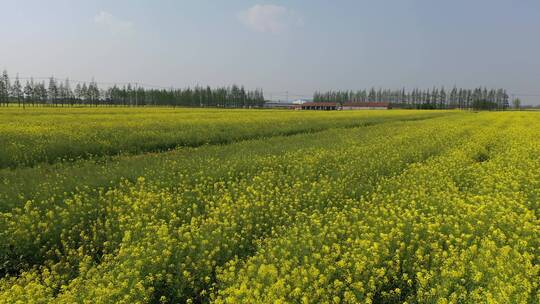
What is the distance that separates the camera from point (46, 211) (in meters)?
6.78

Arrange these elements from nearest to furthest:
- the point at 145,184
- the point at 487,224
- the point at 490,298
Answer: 1. the point at 490,298
2. the point at 487,224
3. the point at 145,184

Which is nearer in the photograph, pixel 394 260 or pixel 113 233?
pixel 394 260

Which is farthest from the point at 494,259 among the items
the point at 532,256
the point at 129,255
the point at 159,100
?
the point at 159,100

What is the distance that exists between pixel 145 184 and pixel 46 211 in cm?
232

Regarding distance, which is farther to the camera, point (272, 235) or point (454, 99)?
point (454, 99)

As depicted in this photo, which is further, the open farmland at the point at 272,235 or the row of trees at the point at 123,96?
the row of trees at the point at 123,96

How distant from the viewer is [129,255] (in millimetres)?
5066

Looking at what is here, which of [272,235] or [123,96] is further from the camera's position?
[123,96]

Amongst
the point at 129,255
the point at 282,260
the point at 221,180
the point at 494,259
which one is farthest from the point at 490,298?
the point at 221,180

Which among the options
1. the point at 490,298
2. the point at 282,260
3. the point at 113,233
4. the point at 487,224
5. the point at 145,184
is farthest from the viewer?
the point at 145,184

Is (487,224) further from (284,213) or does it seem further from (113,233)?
(113,233)

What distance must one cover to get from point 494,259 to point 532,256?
18.7 inches

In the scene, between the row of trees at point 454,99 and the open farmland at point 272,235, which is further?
the row of trees at point 454,99

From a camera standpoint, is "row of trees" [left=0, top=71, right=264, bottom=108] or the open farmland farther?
"row of trees" [left=0, top=71, right=264, bottom=108]
